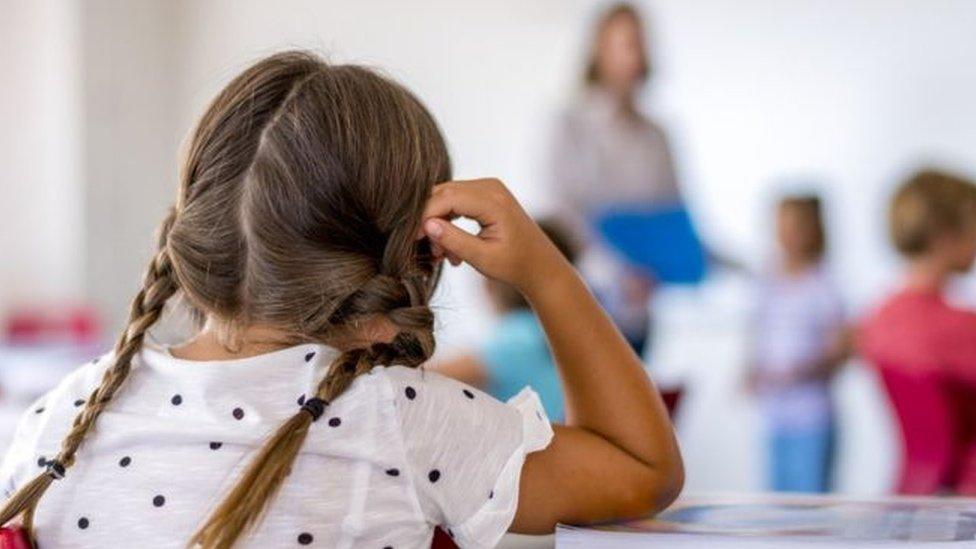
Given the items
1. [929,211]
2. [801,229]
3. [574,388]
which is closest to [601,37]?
[801,229]

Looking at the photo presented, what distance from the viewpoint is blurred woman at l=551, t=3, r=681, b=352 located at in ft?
14.2

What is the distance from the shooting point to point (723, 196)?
4273mm

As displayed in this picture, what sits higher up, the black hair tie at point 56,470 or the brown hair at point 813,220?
the black hair tie at point 56,470

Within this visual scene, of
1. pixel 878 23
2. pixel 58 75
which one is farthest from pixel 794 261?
pixel 58 75

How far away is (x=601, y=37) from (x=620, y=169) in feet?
1.34

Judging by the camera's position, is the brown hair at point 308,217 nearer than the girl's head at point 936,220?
Yes

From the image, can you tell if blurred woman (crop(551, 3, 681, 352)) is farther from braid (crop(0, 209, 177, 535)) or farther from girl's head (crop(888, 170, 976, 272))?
braid (crop(0, 209, 177, 535))

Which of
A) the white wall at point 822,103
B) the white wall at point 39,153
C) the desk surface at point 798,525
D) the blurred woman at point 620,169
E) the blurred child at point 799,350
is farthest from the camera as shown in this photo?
the white wall at point 39,153

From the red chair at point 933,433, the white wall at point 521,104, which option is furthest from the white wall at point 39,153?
the red chair at point 933,433

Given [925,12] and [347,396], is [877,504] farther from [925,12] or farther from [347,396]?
[925,12]

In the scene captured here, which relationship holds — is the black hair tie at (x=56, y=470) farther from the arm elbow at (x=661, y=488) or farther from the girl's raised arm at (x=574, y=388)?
the arm elbow at (x=661, y=488)

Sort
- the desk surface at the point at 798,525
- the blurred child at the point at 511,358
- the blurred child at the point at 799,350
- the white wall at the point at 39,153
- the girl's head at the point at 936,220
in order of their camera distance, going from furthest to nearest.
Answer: the white wall at the point at 39,153, the blurred child at the point at 799,350, the girl's head at the point at 936,220, the blurred child at the point at 511,358, the desk surface at the point at 798,525

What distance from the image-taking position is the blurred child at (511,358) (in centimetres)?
253

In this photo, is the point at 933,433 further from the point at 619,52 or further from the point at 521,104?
the point at 521,104
